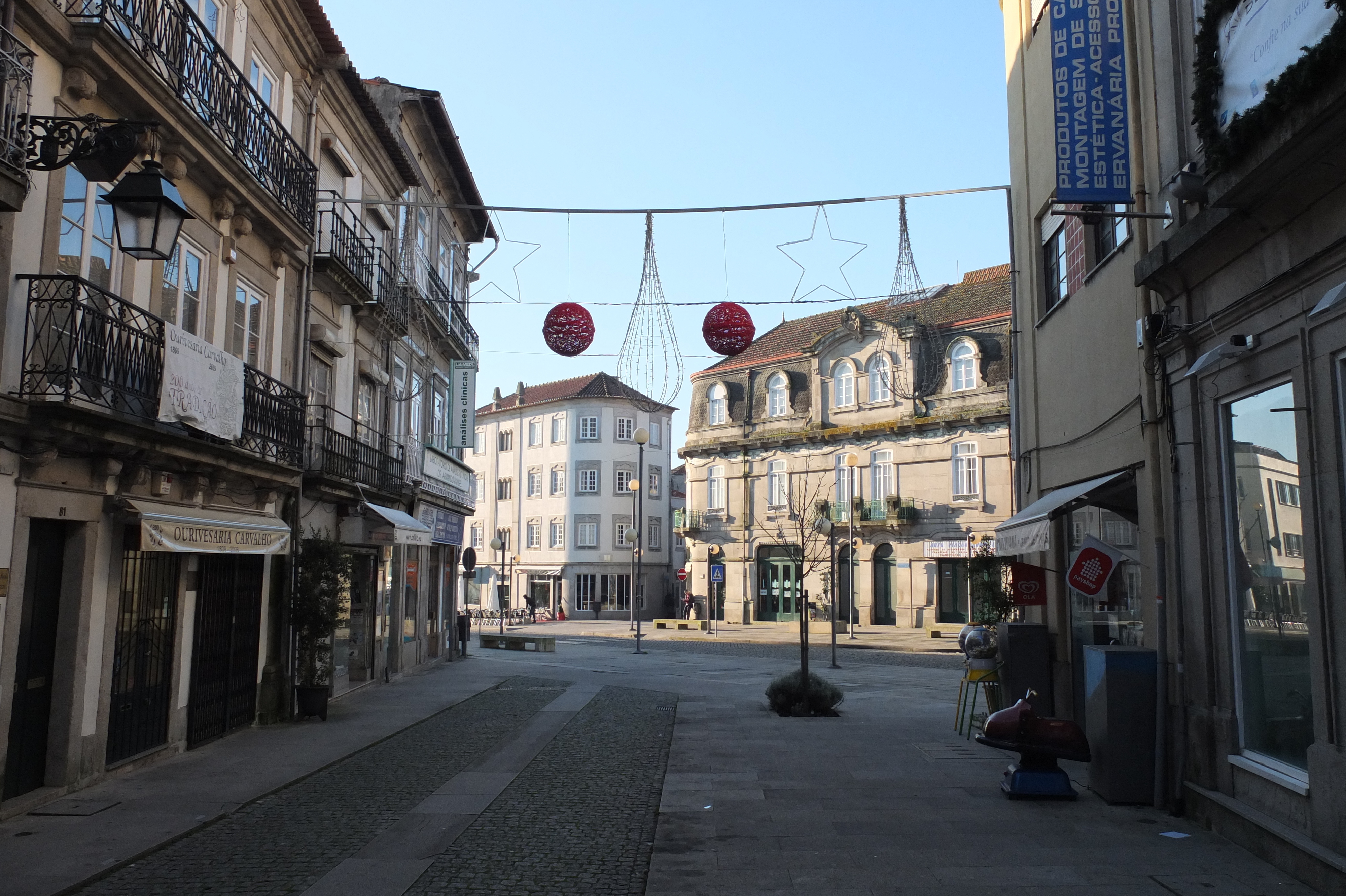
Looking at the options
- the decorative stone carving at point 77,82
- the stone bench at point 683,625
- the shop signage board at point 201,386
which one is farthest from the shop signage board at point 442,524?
the stone bench at point 683,625

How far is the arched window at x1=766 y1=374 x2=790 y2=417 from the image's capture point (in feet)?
152

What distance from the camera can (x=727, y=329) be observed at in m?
11.8

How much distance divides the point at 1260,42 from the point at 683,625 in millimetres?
37005

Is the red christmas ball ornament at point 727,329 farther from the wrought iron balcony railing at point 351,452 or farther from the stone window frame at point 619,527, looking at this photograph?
the stone window frame at point 619,527

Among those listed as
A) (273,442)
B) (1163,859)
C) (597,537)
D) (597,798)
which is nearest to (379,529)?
(273,442)

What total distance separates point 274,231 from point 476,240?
587 inches

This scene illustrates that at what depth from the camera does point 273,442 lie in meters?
12.8

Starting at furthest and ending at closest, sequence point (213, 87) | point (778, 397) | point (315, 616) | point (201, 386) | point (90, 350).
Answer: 1. point (778, 397)
2. point (315, 616)
3. point (213, 87)
4. point (201, 386)
5. point (90, 350)

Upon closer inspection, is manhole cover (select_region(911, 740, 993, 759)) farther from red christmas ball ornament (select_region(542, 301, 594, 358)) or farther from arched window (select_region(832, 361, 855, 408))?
arched window (select_region(832, 361, 855, 408))

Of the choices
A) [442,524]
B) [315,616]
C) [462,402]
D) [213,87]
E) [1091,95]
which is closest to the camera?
[1091,95]

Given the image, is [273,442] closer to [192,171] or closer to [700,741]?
[192,171]

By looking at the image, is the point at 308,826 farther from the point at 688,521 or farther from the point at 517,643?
the point at 688,521

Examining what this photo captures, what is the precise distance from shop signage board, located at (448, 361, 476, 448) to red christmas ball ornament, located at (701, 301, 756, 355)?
44.1ft

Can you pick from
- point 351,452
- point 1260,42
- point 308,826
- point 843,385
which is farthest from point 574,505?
point 1260,42
